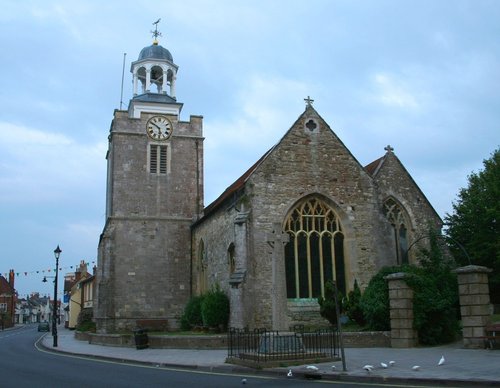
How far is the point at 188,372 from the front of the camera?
44.4 ft

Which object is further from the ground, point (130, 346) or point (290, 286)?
point (290, 286)

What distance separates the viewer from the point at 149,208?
32062 mm

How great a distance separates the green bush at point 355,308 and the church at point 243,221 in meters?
1.62

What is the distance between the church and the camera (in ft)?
71.3

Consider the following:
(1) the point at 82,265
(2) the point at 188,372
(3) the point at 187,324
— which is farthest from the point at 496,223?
(1) the point at 82,265

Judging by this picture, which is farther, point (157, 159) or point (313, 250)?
point (157, 159)

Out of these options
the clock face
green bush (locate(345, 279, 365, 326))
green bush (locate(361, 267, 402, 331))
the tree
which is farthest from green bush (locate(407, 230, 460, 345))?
the clock face

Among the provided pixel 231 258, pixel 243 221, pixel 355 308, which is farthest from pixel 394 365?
pixel 231 258

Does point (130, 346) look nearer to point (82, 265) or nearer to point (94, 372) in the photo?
point (94, 372)

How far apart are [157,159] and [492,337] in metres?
22.1

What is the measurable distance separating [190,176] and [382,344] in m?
18.0

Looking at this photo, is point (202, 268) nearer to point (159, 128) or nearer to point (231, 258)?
point (231, 258)

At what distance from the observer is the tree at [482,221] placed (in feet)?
97.1

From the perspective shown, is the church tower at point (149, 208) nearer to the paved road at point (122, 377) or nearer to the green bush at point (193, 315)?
the green bush at point (193, 315)
